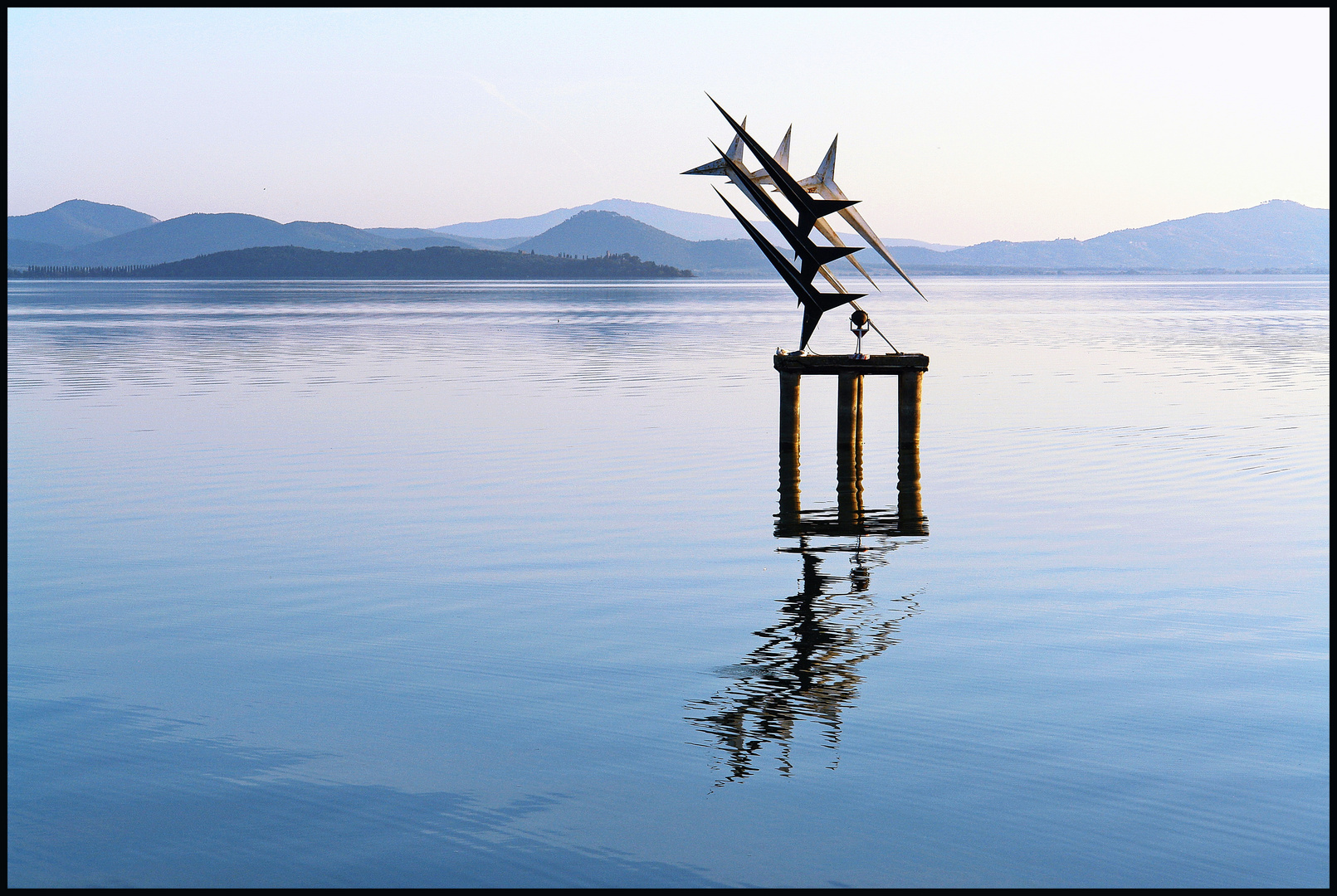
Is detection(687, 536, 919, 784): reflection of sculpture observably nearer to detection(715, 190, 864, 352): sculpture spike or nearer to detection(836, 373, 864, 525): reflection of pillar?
detection(836, 373, 864, 525): reflection of pillar

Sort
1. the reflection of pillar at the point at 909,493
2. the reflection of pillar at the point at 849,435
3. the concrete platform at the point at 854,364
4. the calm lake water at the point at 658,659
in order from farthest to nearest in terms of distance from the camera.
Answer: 1. the reflection of pillar at the point at 849,435
2. the concrete platform at the point at 854,364
3. the reflection of pillar at the point at 909,493
4. the calm lake water at the point at 658,659

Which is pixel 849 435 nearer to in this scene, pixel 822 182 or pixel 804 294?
pixel 804 294

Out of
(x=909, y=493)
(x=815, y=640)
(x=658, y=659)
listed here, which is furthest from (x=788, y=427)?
(x=658, y=659)

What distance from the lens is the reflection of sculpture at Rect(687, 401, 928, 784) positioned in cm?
1198

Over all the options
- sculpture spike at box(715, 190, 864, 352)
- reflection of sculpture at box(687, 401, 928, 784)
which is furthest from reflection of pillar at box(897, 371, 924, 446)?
reflection of sculpture at box(687, 401, 928, 784)

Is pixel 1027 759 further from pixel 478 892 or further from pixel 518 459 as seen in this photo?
pixel 518 459

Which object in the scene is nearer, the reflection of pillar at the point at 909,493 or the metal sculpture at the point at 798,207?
the reflection of pillar at the point at 909,493

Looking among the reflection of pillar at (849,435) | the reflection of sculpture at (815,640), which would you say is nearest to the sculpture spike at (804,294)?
the reflection of pillar at (849,435)

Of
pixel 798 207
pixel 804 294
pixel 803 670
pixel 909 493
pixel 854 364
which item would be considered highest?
pixel 798 207

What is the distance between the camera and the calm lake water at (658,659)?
9812 mm

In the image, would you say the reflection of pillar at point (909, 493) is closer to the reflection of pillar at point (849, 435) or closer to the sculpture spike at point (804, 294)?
the reflection of pillar at point (849, 435)

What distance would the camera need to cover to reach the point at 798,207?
91.2 ft

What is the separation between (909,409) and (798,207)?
16.0 feet

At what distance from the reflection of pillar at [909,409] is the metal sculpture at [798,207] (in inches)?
62.2
